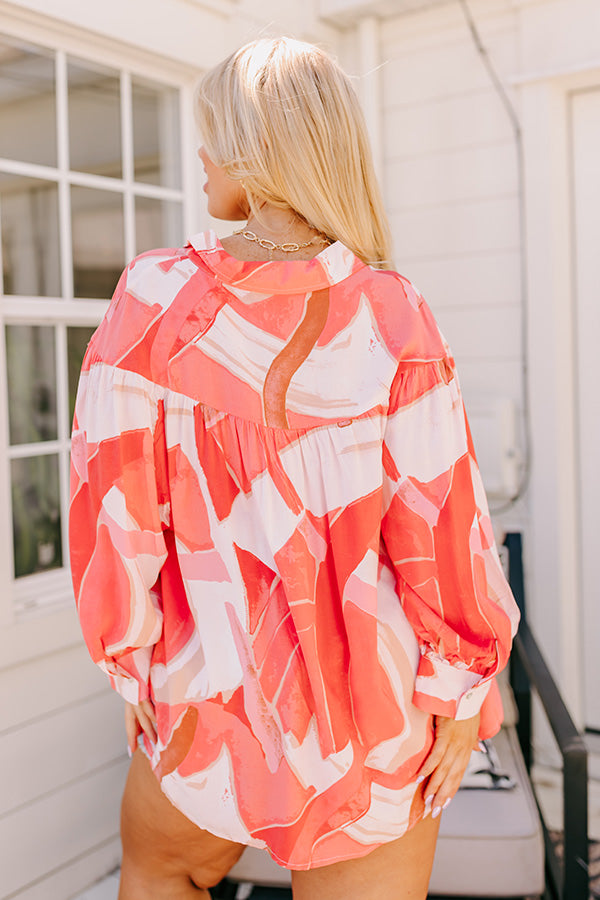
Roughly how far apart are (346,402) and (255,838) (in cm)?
55

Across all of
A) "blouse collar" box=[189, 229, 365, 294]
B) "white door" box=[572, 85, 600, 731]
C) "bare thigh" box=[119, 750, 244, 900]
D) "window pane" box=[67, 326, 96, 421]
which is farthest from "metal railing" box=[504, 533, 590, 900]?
"window pane" box=[67, 326, 96, 421]

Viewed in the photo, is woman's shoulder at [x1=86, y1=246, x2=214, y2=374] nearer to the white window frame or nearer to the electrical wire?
the white window frame

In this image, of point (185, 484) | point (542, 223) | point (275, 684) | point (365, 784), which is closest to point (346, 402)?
point (185, 484)

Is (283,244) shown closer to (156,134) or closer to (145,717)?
(145,717)

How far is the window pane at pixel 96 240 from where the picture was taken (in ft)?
7.97

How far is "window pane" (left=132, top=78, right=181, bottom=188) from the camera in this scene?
2.59 m

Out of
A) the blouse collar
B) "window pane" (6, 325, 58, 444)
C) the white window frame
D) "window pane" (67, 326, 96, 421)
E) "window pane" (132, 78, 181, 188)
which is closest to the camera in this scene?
the blouse collar

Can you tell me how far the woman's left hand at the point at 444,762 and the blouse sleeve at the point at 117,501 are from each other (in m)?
0.39

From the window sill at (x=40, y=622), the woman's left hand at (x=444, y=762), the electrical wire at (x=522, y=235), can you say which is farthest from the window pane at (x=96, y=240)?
the woman's left hand at (x=444, y=762)

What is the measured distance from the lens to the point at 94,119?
2434 mm

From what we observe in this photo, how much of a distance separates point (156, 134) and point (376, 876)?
231cm

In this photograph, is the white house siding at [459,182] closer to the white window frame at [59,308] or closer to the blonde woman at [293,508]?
the white window frame at [59,308]

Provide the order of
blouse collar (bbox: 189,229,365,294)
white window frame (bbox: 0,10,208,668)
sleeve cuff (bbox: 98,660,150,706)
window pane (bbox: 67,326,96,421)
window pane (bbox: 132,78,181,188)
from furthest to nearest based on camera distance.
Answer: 1. window pane (bbox: 132,78,181,188)
2. window pane (bbox: 67,326,96,421)
3. white window frame (bbox: 0,10,208,668)
4. sleeve cuff (bbox: 98,660,150,706)
5. blouse collar (bbox: 189,229,365,294)

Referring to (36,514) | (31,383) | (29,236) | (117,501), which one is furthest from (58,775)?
(117,501)
